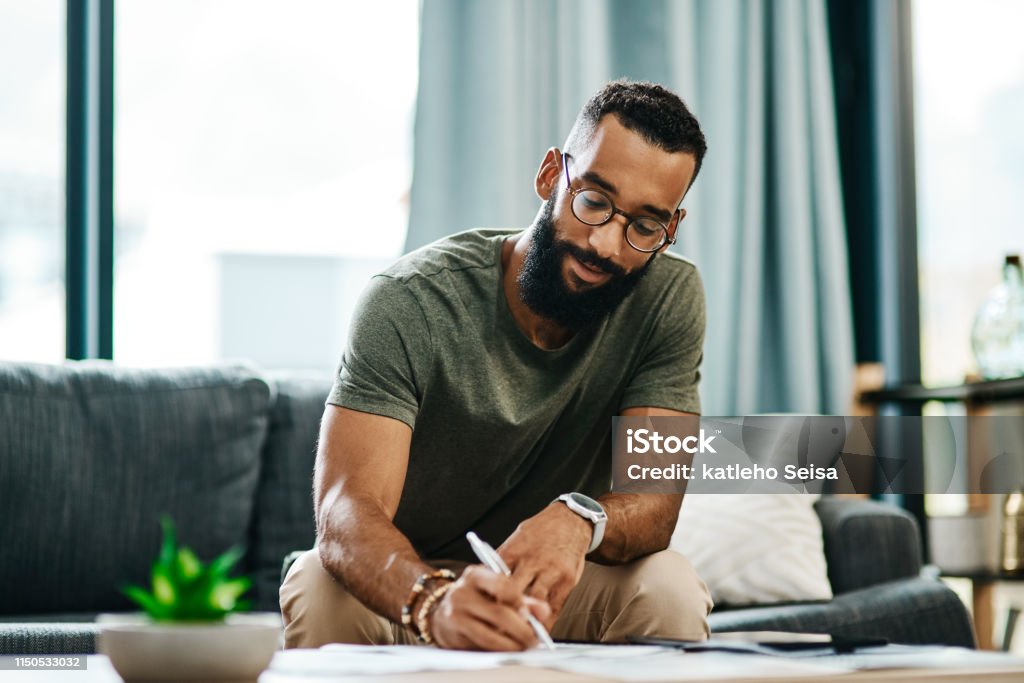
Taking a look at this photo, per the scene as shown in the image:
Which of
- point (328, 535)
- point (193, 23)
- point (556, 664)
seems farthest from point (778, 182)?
point (556, 664)

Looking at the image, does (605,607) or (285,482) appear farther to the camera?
(285,482)

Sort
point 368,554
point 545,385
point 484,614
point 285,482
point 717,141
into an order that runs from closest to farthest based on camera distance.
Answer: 1. point 484,614
2. point 368,554
3. point 545,385
4. point 285,482
5. point 717,141

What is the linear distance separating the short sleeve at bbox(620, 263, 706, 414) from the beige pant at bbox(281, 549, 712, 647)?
227 mm

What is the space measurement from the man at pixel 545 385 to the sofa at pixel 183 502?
53cm

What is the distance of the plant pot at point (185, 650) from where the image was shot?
2.53 feet

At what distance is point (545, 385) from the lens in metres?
1.58

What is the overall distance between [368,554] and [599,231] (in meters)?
0.56

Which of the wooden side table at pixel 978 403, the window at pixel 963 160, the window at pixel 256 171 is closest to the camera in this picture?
the wooden side table at pixel 978 403

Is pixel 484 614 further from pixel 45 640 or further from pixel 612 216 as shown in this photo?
pixel 45 640

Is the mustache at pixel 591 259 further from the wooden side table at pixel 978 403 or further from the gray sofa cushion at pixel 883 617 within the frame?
the wooden side table at pixel 978 403

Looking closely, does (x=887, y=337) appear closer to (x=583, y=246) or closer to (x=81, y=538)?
(x=583, y=246)

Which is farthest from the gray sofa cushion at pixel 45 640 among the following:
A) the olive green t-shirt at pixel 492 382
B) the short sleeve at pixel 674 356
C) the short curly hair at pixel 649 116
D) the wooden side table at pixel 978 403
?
the wooden side table at pixel 978 403

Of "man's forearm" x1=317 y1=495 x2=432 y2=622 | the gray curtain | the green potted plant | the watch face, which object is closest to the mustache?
the watch face

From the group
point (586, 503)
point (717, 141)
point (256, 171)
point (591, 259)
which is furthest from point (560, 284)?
point (717, 141)
